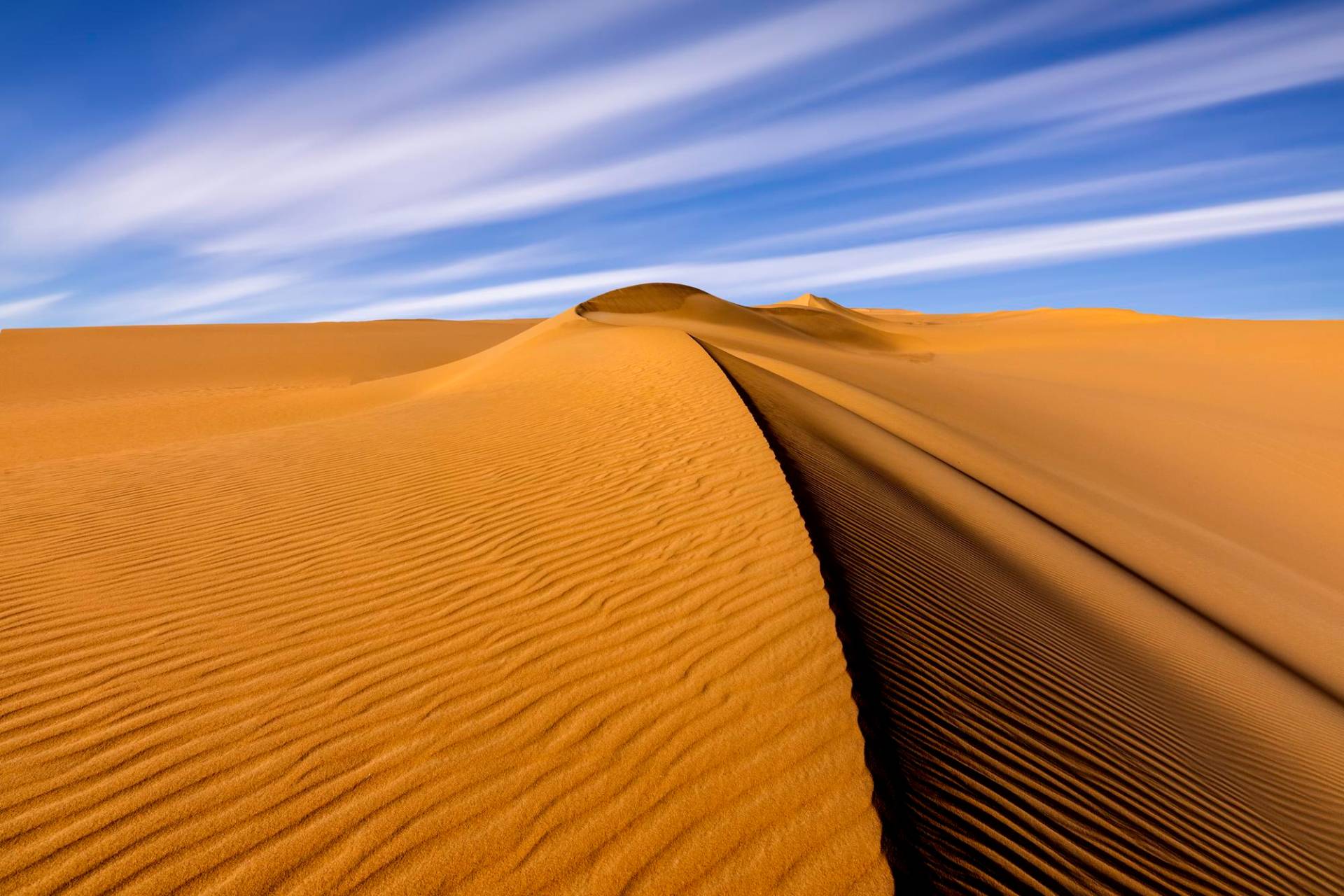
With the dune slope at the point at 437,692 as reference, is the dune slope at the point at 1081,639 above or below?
below

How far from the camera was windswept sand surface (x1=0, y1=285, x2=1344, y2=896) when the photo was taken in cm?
289

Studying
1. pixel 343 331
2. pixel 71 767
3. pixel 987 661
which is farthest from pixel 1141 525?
pixel 343 331

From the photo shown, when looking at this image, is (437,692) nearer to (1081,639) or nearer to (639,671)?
(639,671)

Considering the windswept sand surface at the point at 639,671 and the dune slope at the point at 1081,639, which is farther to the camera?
the dune slope at the point at 1081,639

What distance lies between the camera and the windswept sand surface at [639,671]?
289 centimetres

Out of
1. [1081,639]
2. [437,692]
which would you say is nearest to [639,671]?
[437,692]

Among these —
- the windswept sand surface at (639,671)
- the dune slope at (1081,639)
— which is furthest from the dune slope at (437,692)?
the dune slope at (1081,639)

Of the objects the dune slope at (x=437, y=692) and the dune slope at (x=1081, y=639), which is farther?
the dune slope at (x=1081, y=639)

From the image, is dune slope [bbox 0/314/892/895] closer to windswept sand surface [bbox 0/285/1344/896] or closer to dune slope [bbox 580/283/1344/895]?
windswept sand surface [bbox 0/285/1344/896]

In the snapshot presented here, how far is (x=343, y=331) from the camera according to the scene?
53.0m

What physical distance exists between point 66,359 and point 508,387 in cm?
3777

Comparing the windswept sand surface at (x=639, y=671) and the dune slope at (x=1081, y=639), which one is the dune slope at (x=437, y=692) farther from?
the dune slope at (x=1081, y=639)

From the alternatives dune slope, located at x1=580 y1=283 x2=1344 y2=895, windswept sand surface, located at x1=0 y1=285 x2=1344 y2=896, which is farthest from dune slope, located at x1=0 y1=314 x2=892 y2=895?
dune slope, located at x1=580 y1=283 x2=1344 y2=895

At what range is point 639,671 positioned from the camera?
3965 millimetres
